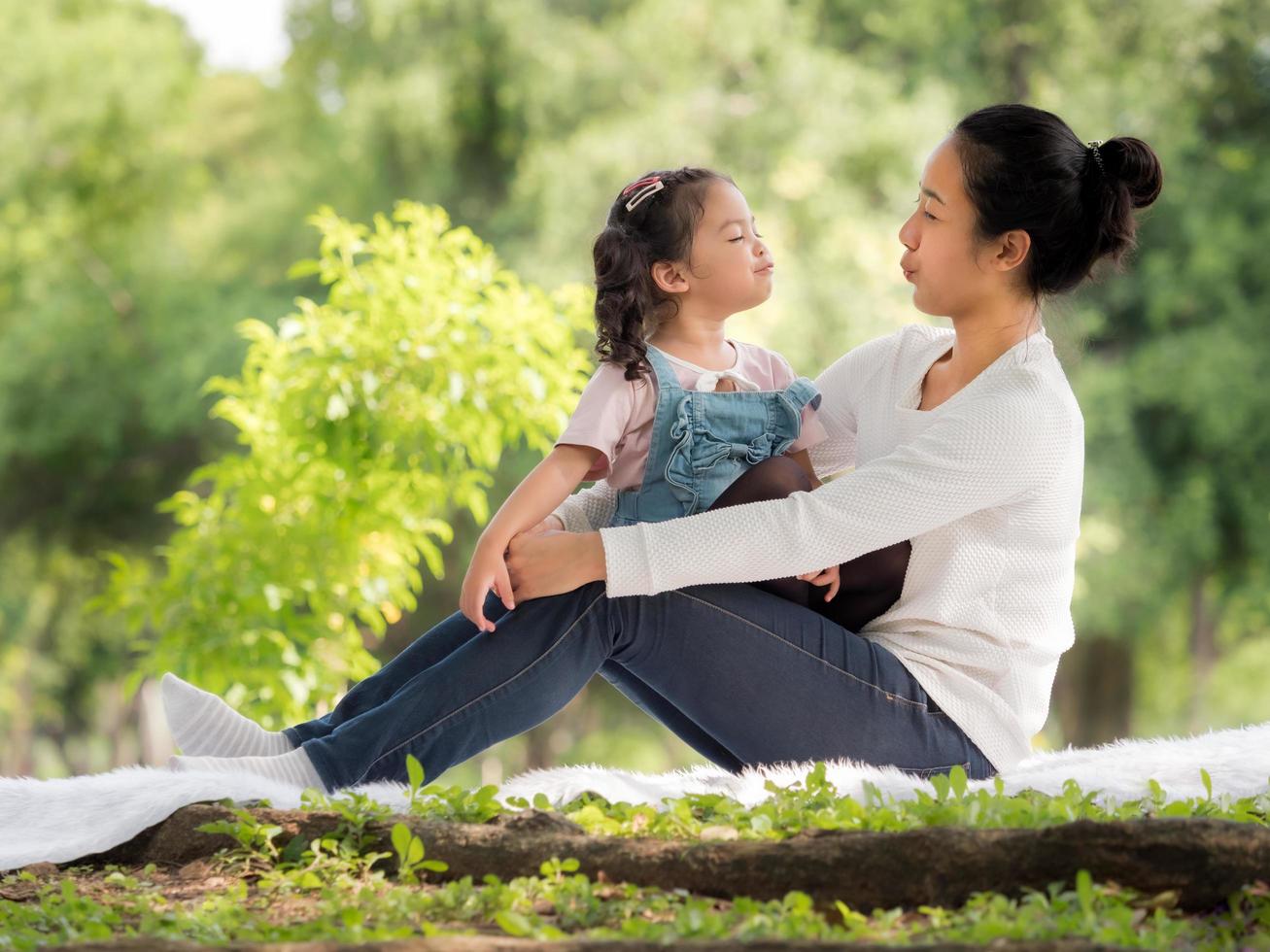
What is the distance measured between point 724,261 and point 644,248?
17cm

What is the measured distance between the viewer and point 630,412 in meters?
2.63

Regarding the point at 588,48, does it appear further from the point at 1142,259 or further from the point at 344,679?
the point at 344,679

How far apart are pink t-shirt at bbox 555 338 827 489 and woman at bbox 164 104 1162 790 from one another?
0.85 feet

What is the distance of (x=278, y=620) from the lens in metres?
3.97

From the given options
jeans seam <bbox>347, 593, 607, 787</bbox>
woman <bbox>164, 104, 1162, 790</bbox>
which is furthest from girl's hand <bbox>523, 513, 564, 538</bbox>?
jeans seam <bbox>347, 593, 607, 787</bbox>

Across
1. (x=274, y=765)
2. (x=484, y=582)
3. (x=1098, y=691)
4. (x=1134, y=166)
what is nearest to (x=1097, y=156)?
(x=1134, y=166)

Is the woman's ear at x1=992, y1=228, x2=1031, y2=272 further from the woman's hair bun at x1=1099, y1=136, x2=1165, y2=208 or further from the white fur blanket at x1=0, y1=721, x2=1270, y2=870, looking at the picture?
the white fur blanket at x1=0, y1=721, x2=1270, y2=870

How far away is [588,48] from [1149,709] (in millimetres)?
8638

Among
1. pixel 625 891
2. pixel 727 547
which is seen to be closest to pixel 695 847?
pixel 625 891

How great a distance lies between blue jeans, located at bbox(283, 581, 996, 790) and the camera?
2.37 m

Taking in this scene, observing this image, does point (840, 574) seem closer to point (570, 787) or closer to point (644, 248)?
point (570, 787)

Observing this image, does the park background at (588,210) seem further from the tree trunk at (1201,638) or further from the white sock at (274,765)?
the white sock at (274,765)

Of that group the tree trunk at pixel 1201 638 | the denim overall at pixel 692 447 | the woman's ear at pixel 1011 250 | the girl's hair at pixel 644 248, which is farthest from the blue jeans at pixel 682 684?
the tree trunk at pixel 1201 638

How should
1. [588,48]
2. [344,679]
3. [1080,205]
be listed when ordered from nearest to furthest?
A: [1080,205]
[344,679]
[588,48]
